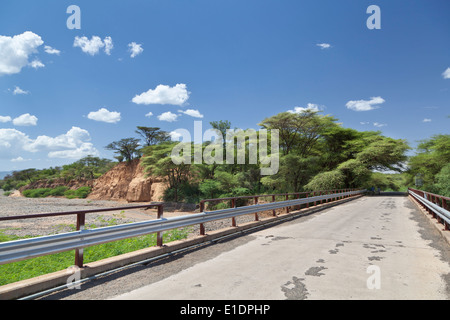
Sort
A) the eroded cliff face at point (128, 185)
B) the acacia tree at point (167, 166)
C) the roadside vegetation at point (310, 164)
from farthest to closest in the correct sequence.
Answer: the eroded cliff face at point (128, 185) < the acacia tree at point (167, 166) < the roadside vegetation at point (310, 164)

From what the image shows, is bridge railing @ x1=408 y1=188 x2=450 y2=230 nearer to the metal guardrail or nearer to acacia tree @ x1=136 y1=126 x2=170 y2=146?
the metal guardrail

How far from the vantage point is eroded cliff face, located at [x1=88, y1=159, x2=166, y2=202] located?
57.7 meters

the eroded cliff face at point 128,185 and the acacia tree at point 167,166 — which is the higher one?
the acacia tree at point 167,166

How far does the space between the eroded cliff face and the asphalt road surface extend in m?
48.9

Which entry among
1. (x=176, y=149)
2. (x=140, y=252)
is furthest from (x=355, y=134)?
(x=140, y=252)

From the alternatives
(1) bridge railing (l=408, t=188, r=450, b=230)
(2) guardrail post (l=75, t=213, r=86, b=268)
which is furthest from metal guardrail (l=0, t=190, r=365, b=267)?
(1) bridge railing (l=408, t=188, r=450, b=230)

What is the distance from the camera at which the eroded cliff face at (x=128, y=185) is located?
57.7 metres

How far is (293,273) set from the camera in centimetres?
463

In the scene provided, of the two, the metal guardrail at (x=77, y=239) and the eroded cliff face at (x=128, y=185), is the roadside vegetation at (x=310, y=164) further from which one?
the metal guardrail at (x=77, y=239)

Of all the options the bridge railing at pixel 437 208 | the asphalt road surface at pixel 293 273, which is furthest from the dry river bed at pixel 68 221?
the bridge railing at pixel 437 208

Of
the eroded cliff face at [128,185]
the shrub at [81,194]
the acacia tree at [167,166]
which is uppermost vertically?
the acacia tree at [167,166]

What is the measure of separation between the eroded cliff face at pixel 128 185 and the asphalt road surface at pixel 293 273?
4885 cm

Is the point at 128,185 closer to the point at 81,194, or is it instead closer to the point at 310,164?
the point at 81,194

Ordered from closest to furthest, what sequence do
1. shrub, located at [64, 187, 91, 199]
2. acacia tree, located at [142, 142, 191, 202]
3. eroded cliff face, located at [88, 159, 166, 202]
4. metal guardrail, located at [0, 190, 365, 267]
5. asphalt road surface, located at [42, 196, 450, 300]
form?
metal guardrail, located at [0, 190, 365, 267] < asphalt road surface, located at [42, 196, 450, 300] < acacia tree, located at [142, 142, 191, 202] < eroded cliff face, located at [88, 159, 166, 202] < shrub, located at [64, 187, 91, 199]
